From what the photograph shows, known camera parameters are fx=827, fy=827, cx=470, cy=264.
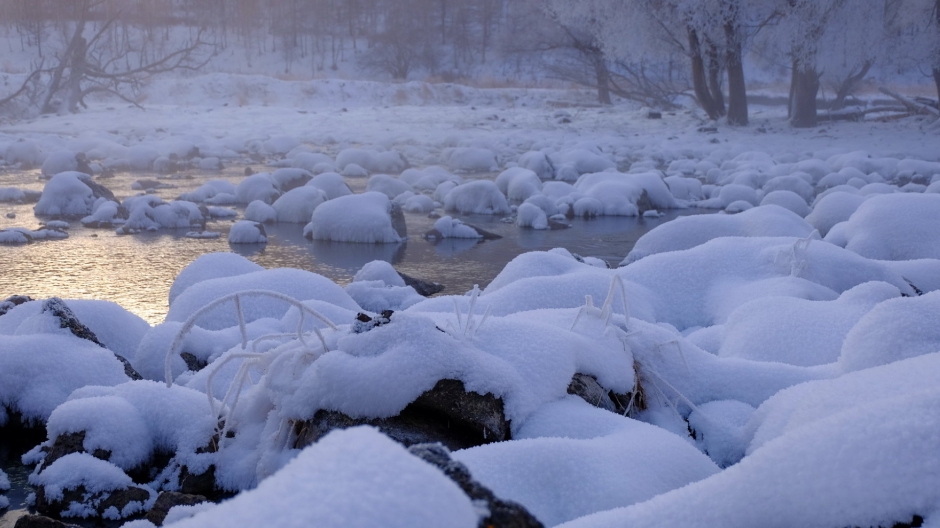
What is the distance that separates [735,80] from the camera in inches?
783

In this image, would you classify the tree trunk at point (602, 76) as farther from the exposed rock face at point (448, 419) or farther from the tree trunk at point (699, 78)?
the exposed rock face at point (448, 419)

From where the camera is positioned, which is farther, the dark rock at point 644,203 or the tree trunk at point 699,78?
the tree trunk at point 699,78

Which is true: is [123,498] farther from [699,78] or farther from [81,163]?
[699,78]

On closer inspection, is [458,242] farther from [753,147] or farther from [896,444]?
[753,147]

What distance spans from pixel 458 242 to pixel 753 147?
36.2 feet

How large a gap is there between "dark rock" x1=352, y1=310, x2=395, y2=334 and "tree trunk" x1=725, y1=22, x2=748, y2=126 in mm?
17713

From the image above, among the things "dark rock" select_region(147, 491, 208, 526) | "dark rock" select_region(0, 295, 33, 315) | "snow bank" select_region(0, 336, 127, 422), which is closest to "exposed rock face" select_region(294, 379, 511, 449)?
"dark rock" select_region(147, 491, 208, 526)

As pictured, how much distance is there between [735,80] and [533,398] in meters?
19.1

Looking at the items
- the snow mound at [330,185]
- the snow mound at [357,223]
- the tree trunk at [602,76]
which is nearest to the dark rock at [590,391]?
the snow mound at [357,223]

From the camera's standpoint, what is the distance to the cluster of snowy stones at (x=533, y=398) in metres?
1.40

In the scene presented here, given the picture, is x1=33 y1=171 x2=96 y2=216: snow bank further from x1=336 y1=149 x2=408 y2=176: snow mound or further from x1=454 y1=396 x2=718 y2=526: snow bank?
x1=454 y1=396 x2=718 y2=526: snow bank

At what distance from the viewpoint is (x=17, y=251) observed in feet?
25.6

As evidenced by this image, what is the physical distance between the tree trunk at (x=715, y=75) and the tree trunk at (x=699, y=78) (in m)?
0.19

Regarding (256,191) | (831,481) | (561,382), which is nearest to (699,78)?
(256,191)
